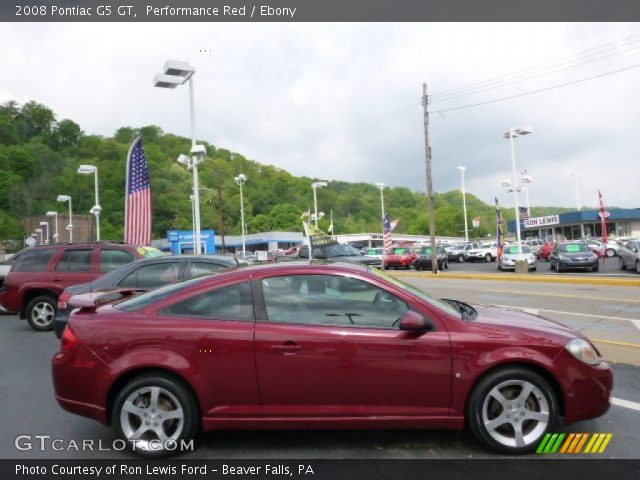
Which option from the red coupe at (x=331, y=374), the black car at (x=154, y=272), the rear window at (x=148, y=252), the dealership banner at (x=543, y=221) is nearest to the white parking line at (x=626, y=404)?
the red coupe at (x=331, y=374)

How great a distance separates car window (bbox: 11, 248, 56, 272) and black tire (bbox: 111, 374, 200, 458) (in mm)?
7880

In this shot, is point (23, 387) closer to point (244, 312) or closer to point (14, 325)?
point (244, 312)

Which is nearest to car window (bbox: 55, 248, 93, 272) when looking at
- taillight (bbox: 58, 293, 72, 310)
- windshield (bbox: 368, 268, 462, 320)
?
taillight (bbox: 58, 293, 72, 310)

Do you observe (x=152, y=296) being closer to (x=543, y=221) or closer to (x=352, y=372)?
(x=352, y=372)

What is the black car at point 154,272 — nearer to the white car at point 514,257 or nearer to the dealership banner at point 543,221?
the white car at point 514,257

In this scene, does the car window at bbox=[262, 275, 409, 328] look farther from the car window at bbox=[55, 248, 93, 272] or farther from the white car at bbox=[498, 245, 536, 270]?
the white car at bbox=[498, 245, 536, 270]

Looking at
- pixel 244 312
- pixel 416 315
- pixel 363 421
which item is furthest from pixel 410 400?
pixel 244 312

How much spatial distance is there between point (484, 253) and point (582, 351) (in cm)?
4224

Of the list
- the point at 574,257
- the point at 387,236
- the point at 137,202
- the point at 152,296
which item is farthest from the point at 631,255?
the point at 152,296

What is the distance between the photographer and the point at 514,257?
1196 inches

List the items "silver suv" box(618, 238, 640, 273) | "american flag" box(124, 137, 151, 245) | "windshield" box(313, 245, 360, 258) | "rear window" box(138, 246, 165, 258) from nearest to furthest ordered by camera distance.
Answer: "rear window" box(138, 246, 165, 258) < "american flag" box(124, 137, 151, 245) < "windshield" box(313, 245, 360, 258) < "silver suv" box(618, 238, 640, 273)

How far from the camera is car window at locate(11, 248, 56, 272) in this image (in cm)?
1077

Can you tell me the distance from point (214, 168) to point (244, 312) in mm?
77274
